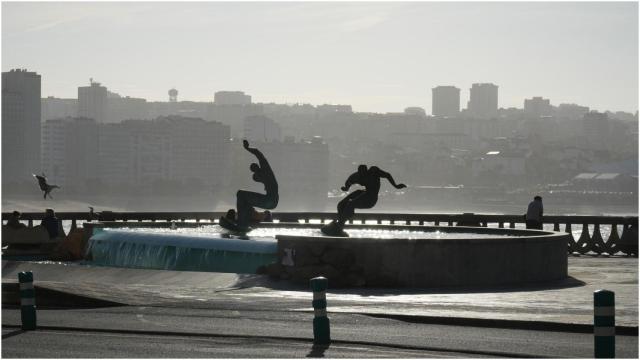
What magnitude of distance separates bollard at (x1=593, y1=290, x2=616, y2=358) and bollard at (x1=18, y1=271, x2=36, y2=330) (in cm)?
678

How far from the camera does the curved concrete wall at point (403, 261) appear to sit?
82.1 feet

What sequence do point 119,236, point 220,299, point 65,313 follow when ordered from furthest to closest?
point 119,236
point 220,299
point 65,313

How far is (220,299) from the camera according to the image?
71.3 feet

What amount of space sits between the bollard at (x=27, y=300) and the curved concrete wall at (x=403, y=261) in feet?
26.7

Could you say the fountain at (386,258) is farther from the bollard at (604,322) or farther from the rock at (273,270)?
the bollard at (604,322)

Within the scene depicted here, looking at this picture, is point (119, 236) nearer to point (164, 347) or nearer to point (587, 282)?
point (587, 282)

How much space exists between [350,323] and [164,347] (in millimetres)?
3159

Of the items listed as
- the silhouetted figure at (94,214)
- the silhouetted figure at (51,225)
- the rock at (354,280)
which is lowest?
the rock at (354,280)

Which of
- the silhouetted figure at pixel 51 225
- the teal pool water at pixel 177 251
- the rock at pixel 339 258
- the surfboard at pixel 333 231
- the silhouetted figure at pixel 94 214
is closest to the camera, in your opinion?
the rock at pixel 339 258

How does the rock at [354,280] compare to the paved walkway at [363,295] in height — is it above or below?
above

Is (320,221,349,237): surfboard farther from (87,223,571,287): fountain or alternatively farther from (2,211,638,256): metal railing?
(2,211,638,256): metal railing

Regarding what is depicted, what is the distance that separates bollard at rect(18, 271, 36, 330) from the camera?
57.1ft

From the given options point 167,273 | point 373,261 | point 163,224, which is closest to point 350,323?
point 373,261

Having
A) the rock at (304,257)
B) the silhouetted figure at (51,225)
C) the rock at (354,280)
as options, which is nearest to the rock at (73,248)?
the silhouetted figure at (51,225)
